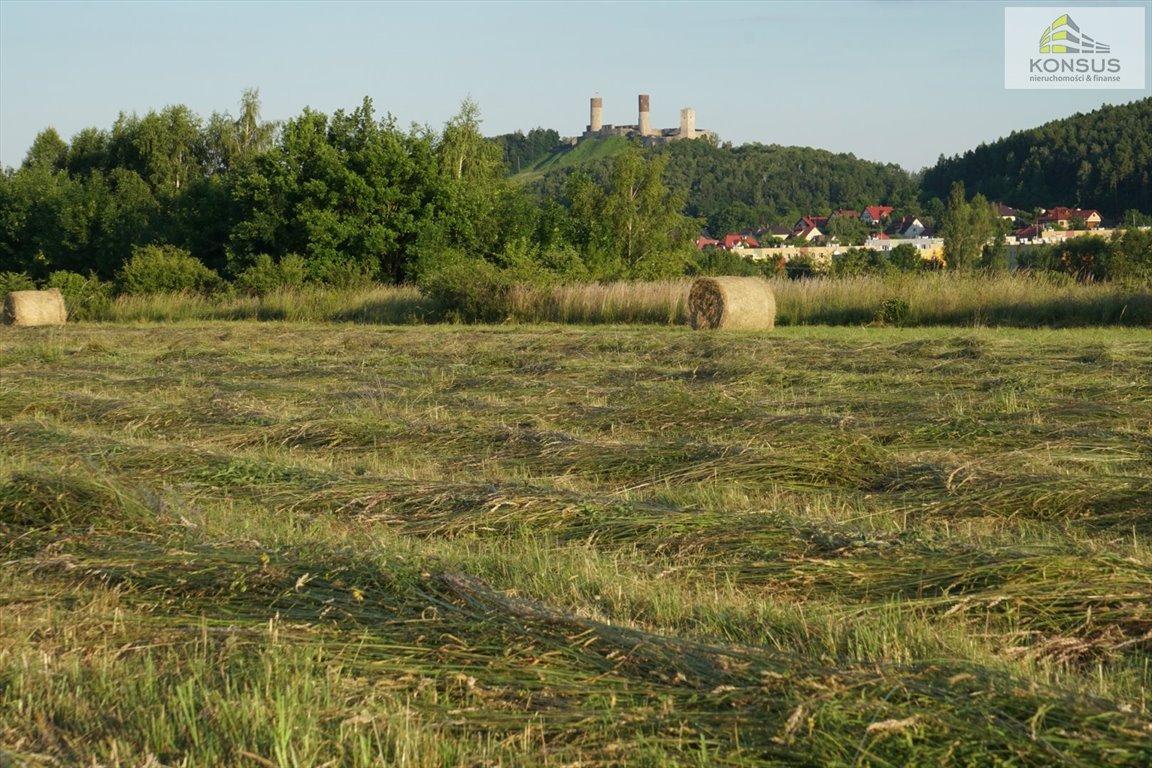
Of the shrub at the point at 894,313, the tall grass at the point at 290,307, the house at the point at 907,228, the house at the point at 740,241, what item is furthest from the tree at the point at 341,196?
the house at the point at 740,241

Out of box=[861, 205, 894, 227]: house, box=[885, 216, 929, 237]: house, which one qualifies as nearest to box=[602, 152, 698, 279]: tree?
box=[885, 216, 929, 237]: house

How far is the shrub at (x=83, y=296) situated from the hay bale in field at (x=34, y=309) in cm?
246

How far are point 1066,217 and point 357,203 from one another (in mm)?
52030

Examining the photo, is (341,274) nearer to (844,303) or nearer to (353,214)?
(353,214)

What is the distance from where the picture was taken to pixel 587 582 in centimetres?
512

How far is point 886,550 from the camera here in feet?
17.4

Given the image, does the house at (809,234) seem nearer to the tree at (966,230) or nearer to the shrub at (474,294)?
the tree at (966,230)

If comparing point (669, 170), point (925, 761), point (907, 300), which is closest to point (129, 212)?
point (907, 300)

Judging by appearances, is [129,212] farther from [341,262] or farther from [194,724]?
[194,724]

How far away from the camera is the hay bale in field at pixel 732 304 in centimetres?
2320

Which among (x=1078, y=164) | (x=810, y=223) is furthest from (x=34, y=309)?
(x=810, y=223)

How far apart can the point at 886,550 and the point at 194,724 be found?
313cm

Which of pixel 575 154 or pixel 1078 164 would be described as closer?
pixel 1078 164

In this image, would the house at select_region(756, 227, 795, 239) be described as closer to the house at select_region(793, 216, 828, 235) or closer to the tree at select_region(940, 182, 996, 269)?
the house at select_region(793, 216, 828, 235)
